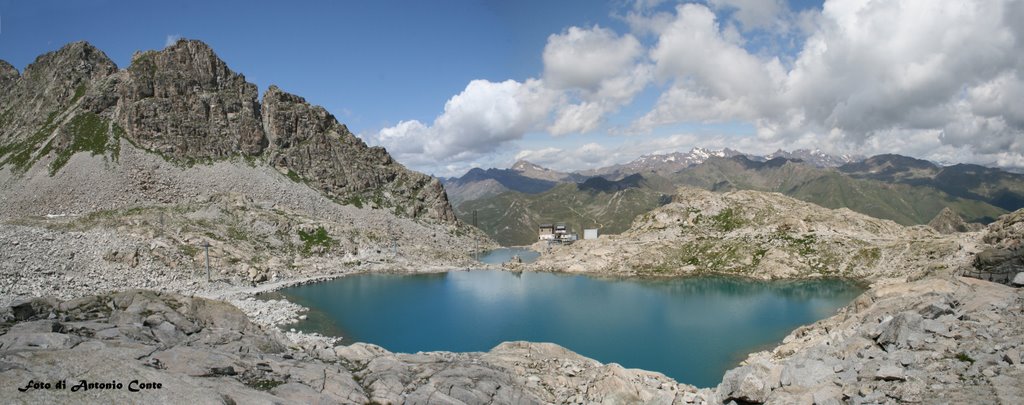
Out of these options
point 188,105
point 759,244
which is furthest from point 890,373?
point 188,105

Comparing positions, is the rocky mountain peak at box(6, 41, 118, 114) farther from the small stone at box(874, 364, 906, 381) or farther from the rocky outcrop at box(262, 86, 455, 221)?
the small stone at box(874, 364, 906, 381)

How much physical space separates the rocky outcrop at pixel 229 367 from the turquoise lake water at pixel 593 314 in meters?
15.6

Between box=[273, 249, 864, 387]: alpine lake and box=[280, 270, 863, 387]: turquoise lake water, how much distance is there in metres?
0.14

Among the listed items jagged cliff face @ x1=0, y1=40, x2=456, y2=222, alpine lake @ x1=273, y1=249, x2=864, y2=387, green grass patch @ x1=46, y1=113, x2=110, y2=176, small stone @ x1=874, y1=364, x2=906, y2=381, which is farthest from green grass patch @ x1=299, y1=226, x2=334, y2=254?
small stone @ x1=874, y1=364, x2=906, y2=381

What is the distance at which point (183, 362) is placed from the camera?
2361 cm

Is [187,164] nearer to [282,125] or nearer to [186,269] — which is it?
[282,125]

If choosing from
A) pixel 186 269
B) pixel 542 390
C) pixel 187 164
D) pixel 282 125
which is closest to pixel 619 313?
pixel 542 390

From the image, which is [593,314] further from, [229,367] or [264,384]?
[229,367]

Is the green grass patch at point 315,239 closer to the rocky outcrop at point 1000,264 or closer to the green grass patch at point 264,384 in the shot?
the green grass patch at point 264,384

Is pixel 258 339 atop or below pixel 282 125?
below

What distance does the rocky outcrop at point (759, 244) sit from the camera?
325ft

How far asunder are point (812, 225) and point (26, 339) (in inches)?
5238

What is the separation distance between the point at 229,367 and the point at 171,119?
6630 inches

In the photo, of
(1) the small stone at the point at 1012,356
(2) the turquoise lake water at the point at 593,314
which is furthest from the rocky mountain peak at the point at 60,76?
(1) the small stone at the point at 1012,356
